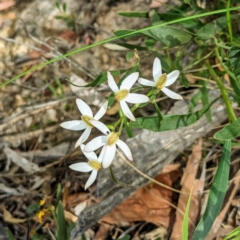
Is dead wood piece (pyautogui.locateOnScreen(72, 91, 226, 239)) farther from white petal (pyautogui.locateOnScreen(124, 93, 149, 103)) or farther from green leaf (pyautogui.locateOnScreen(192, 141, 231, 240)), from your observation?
white petal (pyautogui.locateOnScreen(124, 93, 149, 103))

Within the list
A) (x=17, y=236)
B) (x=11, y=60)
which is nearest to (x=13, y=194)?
(x=17, y=236)

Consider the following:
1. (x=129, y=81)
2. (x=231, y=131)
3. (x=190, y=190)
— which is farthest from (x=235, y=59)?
(x=190, y=190)

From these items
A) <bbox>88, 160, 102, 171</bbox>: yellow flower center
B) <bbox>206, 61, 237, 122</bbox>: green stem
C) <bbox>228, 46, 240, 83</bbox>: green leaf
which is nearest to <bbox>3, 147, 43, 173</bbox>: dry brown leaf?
<bbox>88, 160, 102, 171</bbox>: yellow flower center

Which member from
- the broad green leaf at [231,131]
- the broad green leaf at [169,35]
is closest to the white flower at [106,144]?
the broad green leaf at [231,131]

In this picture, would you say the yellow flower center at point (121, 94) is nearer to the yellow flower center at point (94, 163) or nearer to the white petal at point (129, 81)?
the white petal at point (129, 81)

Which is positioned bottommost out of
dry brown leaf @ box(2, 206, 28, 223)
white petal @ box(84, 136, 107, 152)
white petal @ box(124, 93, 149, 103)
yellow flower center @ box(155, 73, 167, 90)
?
dry brown leaf @ box(2, 206, 28, 223)

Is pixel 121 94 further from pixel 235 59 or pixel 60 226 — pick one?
pixel 60 226
